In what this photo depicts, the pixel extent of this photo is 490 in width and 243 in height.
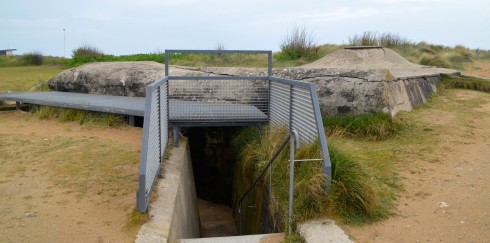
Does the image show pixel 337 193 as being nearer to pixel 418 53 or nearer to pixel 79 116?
pixel 79 116

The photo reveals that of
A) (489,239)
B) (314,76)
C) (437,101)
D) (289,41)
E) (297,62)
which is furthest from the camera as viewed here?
(289,41)

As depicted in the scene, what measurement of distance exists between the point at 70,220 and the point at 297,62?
1069 centimetres

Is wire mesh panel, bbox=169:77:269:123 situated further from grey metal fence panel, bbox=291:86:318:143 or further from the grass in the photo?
grey metal fence panel, bbox=291:86:318:143

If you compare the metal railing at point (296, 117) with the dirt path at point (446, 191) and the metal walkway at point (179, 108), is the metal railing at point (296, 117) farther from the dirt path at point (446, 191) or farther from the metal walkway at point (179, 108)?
the dirt path at point (446, 191)

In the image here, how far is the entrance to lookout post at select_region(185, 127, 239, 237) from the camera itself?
32.8 ft

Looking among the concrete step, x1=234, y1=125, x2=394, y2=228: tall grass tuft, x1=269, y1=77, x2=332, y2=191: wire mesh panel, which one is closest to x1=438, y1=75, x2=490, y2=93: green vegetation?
x1=269, y1=77, x2=332, y2=191: wire mesh panel

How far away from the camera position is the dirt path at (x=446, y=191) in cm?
443

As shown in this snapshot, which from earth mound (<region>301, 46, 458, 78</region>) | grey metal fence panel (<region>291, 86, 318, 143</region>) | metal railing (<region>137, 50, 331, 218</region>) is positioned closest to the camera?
metal railing (<region>137, 50, 331, 218</region>)

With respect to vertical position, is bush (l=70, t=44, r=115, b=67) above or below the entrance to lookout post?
above

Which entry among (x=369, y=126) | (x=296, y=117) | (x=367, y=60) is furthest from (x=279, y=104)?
(x=367, y=60)

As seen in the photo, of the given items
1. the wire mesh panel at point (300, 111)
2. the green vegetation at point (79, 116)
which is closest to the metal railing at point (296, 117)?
the wire mesh panel at point (300, 111)

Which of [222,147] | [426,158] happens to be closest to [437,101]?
[426,158]

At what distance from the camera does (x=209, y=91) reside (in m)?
9.46

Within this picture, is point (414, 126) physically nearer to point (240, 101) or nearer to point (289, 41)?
point (240, 101)
